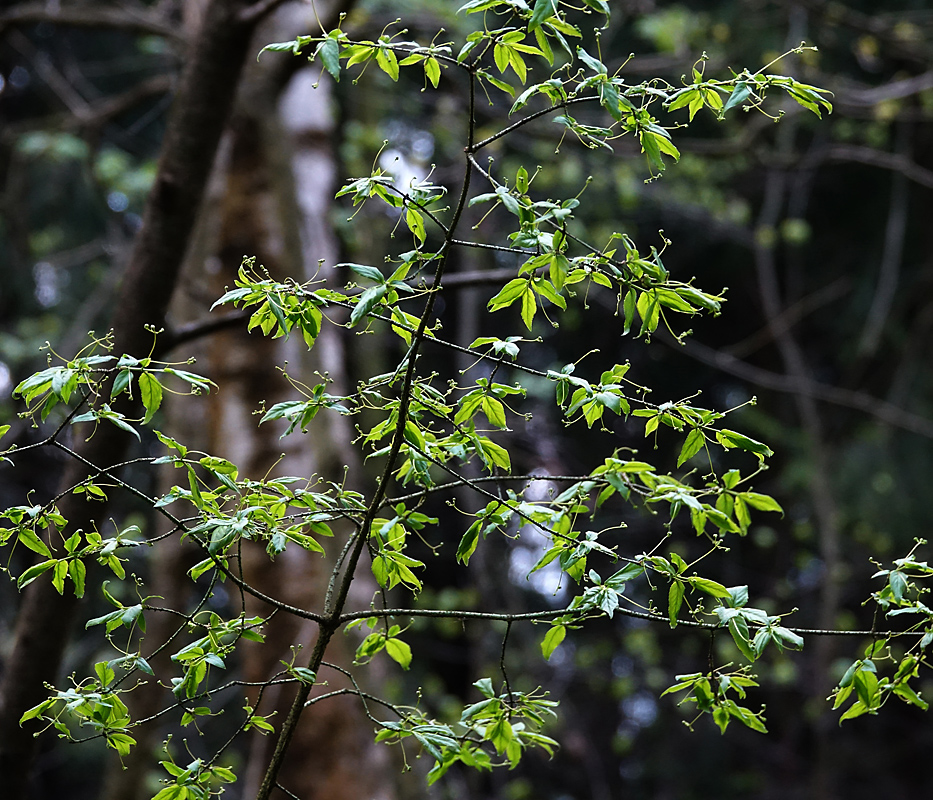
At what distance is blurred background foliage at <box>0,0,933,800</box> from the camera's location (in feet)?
18.0

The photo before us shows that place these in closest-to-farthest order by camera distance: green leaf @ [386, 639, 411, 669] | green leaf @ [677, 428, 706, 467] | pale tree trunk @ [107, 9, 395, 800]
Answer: green leaf @ [677, 428, 706, 467], green leaf @ [386, 639, 411, 669], pale tree trunk @ [107, 9, 395, 800]

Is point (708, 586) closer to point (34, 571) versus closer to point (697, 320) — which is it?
point (34, 571)

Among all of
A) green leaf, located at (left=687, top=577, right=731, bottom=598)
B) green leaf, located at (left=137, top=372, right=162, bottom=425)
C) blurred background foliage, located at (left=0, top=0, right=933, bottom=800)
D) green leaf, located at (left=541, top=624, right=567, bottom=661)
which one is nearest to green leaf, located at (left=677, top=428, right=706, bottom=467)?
green leaf, located at (left=687, top=577, right=731, bottom=598)

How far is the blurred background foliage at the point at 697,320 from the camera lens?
5496mm

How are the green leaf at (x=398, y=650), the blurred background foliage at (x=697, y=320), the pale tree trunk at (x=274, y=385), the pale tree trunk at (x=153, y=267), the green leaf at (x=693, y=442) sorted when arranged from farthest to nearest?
the blurred background foliage at (x=697, y=320) → the pale tree trunk at (x=274, y=385) → the pale tree trunk at (x=153, y=267) → the green leaf at (x=398, y=650) → the green leaf at (x=693, y=442)

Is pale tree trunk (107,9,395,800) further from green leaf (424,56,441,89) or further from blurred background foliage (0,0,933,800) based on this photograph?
blurred background foliage (0,0,933,800)

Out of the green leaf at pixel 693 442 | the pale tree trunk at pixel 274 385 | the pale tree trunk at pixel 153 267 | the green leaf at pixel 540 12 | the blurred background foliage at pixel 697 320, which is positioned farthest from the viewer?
the blurred background foliage at pixel 697 320

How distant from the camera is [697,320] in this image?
7.77m

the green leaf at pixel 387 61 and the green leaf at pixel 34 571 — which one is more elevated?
the green leaf at pixel 387 61

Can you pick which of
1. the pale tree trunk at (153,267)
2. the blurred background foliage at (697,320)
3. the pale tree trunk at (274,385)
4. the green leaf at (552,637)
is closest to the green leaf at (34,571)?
the green leaf at (552,637)

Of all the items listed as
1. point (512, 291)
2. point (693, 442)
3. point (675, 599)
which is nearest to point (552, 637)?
point (675, 599)

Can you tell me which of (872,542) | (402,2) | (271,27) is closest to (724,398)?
(872,542)

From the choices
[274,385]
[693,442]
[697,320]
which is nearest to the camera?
[693,442]

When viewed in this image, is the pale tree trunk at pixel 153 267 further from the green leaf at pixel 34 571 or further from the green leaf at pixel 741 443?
the green leaf at pixel 741 443
